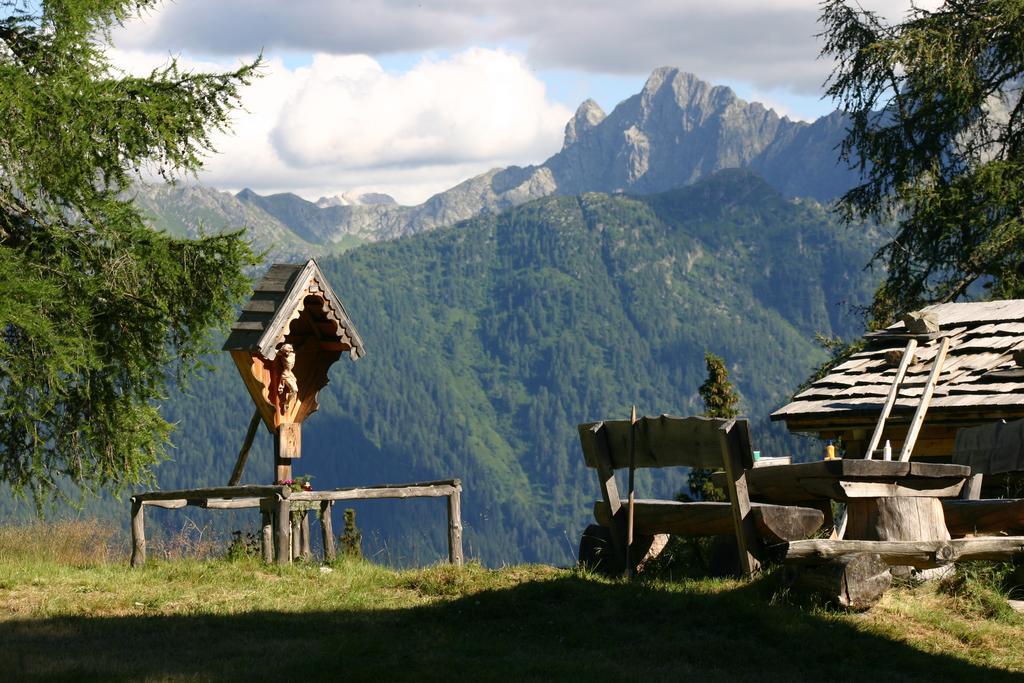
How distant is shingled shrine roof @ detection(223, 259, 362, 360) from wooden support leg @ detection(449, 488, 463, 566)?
2709 millimetres

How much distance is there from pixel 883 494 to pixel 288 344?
26.6 ft

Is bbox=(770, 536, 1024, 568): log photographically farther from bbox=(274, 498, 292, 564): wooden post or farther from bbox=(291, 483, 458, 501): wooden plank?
bbox=(274, 498, 292, 564): wooden post

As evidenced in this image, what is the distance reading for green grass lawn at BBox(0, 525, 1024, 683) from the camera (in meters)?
8.26

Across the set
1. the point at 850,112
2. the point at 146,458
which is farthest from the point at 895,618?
the point at 850,112

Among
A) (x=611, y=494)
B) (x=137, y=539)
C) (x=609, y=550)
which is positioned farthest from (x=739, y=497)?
(x=137, y=539)

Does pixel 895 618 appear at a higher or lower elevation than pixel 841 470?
lower

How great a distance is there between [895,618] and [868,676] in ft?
4.82

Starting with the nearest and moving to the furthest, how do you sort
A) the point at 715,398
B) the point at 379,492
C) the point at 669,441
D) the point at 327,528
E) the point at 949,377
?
the point at 669,441 < the point at 379,492 < the point at 327,528 < the point at 949,377 < the point at 715,398

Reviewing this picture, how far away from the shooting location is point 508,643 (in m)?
9.02

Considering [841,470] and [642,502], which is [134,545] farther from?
[841,470]

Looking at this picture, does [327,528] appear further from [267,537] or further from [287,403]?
[287,403]

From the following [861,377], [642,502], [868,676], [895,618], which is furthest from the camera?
[861,377]

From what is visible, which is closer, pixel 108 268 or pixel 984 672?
pixel 984 672

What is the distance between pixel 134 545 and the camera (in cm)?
1448
